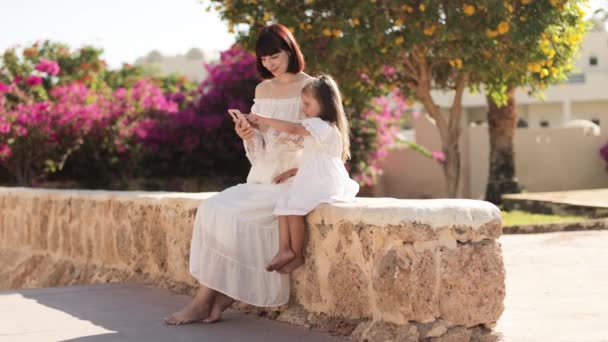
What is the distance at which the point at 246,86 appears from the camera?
53.5 feet

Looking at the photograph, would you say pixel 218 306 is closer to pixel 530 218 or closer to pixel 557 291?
pixel 557 291

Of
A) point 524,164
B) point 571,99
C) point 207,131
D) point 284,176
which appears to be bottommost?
point 524,164

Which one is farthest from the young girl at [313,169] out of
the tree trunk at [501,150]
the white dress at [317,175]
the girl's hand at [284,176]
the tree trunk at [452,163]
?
the tree trunk at [501,150]

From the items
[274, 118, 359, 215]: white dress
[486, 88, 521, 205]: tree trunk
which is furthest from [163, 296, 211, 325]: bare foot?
[486, 88, 521, 205]: tree trunk

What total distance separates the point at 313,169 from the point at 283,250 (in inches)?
18.2

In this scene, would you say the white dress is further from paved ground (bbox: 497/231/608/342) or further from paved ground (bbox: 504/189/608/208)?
paved ground (bbox: 504/189/608/208)

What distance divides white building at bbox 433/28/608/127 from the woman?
28891mm

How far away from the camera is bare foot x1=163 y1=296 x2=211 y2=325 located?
520cm

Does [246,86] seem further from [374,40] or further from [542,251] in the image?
[542,251]

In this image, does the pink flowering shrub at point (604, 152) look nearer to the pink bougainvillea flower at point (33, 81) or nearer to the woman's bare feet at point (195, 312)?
the pink bougainvillea flower at point (33, 81)

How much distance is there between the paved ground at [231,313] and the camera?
4.79 metres

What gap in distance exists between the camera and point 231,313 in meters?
5.61

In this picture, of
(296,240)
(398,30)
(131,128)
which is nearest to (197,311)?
(296,240)

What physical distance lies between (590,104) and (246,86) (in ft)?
75.1
